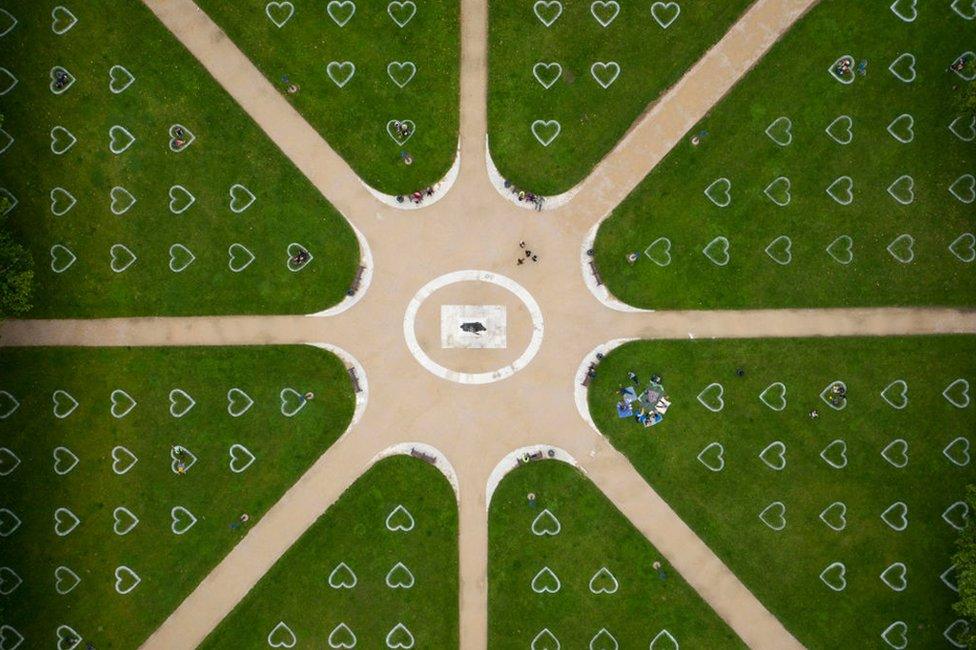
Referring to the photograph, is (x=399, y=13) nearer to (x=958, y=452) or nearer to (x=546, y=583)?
(x=546, y=583)

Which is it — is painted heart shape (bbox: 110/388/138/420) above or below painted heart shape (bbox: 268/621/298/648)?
above

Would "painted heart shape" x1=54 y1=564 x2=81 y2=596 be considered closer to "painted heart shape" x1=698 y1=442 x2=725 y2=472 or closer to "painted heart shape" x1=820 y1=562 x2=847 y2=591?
"painted heart shape" x1=698 y1=442 x2=725 y2=472

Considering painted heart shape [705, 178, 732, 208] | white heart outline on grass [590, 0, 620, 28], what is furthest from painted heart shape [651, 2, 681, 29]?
painted heart shape [705, 178, 732, 208]

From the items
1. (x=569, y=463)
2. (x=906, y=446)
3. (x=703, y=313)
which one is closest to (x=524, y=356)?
(x=569, y=463)

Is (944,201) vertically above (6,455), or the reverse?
(944,201)

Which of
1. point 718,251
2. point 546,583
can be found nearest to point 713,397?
point 718,251

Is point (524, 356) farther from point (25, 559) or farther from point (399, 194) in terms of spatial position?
point (25, 559)

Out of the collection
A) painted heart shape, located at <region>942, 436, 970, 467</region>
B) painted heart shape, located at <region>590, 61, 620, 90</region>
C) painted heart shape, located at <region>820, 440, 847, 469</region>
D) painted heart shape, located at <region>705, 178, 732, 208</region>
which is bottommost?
painted heart shape, located at <region>820, 440, 847, 469</region>
